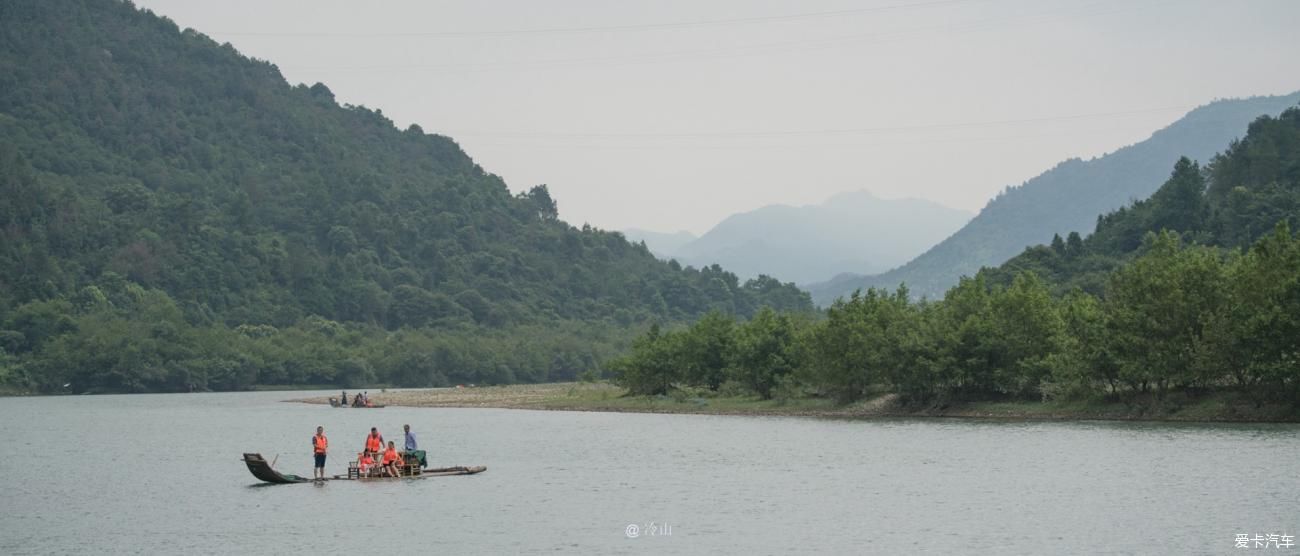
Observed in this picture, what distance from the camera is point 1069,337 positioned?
81562 millimetres

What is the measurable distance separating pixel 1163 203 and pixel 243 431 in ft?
321

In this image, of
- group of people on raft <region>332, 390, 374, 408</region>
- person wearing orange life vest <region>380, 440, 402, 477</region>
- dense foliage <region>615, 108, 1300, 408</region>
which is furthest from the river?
group of people on raft <region>332, 390, 374, 408</region>

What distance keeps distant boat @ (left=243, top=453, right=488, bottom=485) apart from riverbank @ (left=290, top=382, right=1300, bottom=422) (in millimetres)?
38362

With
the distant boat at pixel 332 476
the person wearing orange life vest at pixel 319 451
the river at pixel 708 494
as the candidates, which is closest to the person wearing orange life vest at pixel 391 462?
the distant boat at pixel 332 476

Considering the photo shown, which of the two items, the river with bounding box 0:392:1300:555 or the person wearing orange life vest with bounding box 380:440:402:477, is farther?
the person wearing orange life vest with bounding box 380:440:402:477

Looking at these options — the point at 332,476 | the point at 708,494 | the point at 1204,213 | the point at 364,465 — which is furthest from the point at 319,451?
the point at 1204,213

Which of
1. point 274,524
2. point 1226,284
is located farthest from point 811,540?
point 1226,284

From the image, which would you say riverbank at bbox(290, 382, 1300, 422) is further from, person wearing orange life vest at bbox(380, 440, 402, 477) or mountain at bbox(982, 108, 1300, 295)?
person wearing orange life vest at bbox(380, 440, 402, 477)

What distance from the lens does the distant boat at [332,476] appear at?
52.9 metres

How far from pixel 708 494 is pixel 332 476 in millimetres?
16518

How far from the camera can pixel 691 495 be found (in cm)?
4928

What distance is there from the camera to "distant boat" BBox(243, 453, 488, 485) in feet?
174

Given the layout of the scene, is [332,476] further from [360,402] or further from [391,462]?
[360,402]

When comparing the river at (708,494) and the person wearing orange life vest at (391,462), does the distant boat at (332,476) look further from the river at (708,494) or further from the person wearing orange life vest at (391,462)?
the river at (708,494)
